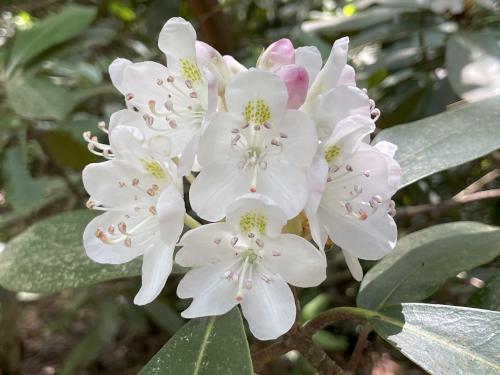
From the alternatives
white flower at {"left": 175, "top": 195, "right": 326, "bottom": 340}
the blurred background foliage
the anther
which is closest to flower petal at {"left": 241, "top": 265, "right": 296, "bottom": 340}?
white flower at {"left": 175, "top": 195, "right": 326, "bottom": 340}

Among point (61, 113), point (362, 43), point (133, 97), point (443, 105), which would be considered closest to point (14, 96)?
point (61, 113)

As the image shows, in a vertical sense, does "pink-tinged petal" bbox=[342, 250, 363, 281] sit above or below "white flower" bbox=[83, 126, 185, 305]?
below

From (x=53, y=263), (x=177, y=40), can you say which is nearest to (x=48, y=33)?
(x=53, y=263)

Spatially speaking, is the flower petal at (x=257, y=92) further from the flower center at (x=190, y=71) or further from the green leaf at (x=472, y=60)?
the green leaf at (x=472, y=60)

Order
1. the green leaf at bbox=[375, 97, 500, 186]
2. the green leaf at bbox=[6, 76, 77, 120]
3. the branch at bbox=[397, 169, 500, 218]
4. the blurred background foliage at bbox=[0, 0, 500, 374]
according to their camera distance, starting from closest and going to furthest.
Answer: the green leaf at bbox=[375, 97, 500, 186] → the branch at bbox=[397, 169, 500, 218] → the green leaf at bbox=[6, 76, 77, 120] → the blurred background foliage at bbox=[0, 0, 500, 374]

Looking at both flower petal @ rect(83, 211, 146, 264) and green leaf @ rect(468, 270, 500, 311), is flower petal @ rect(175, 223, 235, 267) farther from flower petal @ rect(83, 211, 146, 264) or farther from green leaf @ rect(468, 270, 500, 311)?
green leaf @ rect(468, 270, 500, 311)

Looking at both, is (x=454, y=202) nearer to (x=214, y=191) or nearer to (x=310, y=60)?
(x=310, y=60)

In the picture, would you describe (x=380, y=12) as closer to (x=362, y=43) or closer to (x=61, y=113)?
(x=362, y=43)
